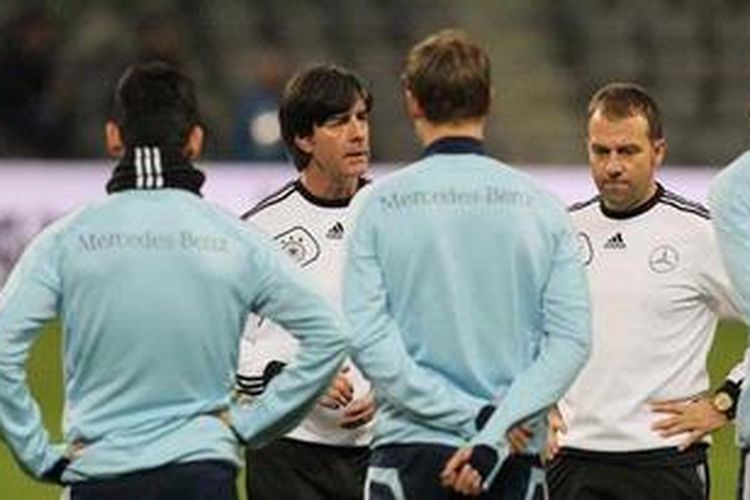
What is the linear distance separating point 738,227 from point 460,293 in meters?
1.04

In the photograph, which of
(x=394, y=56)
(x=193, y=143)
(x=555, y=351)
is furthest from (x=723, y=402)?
(x=394, y=56)

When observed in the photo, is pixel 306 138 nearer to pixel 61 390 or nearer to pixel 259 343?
pixel 259 343

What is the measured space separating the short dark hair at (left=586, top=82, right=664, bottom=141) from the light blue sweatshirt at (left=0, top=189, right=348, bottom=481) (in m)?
1.82

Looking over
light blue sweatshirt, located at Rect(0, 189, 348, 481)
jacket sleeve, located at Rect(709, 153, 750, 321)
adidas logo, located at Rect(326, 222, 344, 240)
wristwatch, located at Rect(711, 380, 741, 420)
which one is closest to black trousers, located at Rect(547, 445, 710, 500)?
wristwatch, located at Rect(711, 380, 741, 420)

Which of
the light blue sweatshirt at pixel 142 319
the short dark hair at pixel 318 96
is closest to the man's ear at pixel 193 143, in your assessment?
the light blue sweatshirt at pixel 142 319

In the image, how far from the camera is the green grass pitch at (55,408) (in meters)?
11.5

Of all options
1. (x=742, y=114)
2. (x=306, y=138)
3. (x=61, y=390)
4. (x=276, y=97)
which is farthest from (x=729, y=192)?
(x=742, y=114)

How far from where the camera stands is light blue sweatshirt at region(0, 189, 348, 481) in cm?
643

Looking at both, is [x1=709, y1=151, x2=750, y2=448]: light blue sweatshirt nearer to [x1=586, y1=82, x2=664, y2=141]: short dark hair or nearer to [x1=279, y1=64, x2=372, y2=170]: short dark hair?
[x1=586, y1=82, x2=664, y2=141]: short dark hair

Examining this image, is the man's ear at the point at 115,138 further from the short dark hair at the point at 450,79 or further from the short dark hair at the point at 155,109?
the short dark hair at the point at 450,79

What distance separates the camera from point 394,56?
926 inches

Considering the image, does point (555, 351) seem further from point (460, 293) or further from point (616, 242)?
point (616, 242)

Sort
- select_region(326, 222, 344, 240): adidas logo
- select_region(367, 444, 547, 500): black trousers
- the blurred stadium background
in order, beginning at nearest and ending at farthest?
select_region(367, 444, 547, 500): black trousers, select_region(326, 222, 344, 240): adidas logo, the blurred stadium background

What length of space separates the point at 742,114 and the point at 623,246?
14.8 meters
